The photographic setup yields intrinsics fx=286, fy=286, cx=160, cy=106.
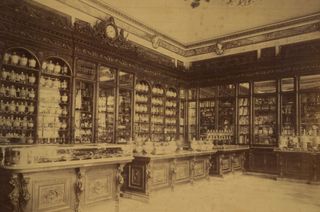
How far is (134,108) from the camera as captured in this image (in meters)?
7.53

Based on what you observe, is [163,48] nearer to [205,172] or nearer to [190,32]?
[190,32]

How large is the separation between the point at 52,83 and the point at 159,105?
366 centimetres

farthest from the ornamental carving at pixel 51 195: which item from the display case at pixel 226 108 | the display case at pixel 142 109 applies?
the display case at pixel 226 108

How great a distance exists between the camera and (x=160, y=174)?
5195mm

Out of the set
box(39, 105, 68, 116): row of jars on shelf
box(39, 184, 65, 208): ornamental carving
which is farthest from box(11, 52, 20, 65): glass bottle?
box(39, 184, 65, 208): ornamental carving

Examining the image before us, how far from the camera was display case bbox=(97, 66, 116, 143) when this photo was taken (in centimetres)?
675

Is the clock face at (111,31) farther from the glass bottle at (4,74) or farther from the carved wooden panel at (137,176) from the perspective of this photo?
the carved wooden panel at (137,176)

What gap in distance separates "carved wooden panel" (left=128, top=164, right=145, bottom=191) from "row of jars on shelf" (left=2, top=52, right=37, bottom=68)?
8.73 ft

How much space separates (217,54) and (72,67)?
5421 mm

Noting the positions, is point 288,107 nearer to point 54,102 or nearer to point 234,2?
point 234,2

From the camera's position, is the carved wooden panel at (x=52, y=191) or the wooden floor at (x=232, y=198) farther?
the wooden floor at (x=232, y=198)

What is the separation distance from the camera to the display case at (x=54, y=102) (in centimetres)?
553

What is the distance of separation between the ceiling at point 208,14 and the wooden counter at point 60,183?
4506 millimetres

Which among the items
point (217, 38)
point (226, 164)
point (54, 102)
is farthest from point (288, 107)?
point (54, 102)
